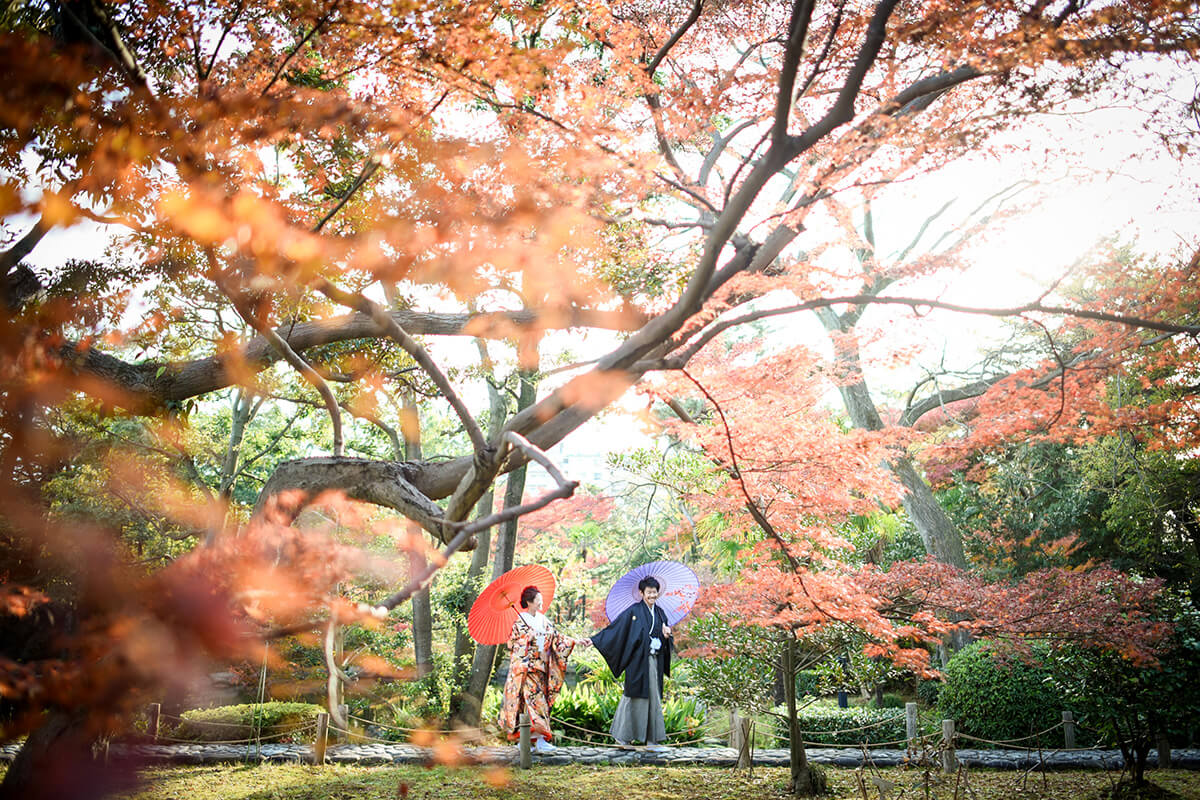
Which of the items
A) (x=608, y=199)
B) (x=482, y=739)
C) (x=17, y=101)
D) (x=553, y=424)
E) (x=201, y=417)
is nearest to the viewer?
(x=17, y=101)

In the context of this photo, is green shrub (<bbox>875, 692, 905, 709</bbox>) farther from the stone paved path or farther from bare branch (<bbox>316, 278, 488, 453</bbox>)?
bare branch (<bbox>316, 278, 488, 453</bbox>)

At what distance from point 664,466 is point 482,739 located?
12.8 ft

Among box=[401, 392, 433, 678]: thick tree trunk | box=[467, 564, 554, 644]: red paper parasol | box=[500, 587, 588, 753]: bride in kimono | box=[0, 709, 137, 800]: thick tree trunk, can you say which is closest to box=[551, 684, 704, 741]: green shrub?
box=[500, 587, 588, 753]: bride in kimono

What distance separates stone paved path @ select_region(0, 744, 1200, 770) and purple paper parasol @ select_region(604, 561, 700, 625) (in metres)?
1.38

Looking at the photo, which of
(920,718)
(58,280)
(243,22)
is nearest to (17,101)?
(243,22)

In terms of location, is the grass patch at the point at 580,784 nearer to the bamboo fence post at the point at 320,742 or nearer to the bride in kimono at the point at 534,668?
the bamboo fence post at the point at 320,742

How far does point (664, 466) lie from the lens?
8.83m

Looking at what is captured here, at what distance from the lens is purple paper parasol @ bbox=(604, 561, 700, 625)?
7704 mm

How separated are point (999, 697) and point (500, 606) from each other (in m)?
5.34

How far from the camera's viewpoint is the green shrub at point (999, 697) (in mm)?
7512

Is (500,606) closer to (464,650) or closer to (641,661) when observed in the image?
(641,661)

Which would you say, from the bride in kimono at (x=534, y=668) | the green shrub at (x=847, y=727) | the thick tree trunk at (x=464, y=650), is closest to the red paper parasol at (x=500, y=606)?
the bride in kimono at (x=534, y=668)

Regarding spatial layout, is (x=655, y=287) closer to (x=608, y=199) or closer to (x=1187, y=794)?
(x=608, y=199)

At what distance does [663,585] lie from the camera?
307 inches
